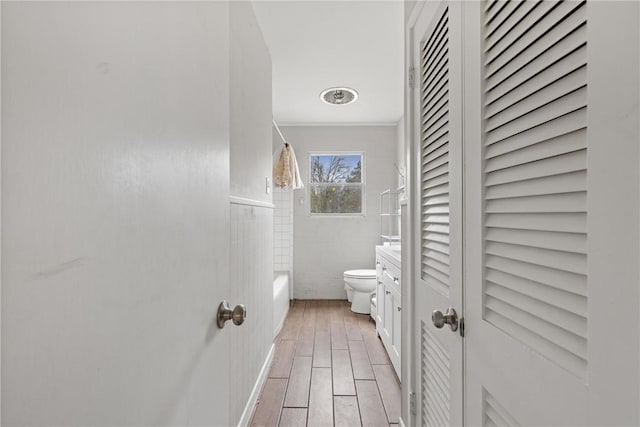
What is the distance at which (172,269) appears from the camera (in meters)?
0.57

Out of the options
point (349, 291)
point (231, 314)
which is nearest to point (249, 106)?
point (231, 314)

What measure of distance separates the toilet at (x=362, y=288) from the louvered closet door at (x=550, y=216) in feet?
9.39

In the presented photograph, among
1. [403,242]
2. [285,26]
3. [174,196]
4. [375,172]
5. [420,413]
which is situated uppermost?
[285,26]

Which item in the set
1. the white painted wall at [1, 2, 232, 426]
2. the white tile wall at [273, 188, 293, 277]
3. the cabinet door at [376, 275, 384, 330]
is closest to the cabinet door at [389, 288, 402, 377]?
the cabinet door at [376, 275, 384, 330]

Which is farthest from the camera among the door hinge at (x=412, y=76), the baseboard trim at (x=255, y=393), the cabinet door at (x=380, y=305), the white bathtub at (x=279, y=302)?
the white bathtub at (x=279, y=302)

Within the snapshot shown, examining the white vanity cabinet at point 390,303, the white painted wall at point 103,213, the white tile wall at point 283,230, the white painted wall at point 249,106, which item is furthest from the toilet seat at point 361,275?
the white painted wall at point 103,213

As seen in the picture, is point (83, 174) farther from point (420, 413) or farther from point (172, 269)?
point (420, 413)

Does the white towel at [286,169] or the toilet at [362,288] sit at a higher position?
the white towel at [286,169]

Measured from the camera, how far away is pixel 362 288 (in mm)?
3783

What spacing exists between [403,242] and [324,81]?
2092 mm

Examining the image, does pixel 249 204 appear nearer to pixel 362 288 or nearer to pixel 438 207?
pixel 438 207

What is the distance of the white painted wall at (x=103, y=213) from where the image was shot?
0.96ft

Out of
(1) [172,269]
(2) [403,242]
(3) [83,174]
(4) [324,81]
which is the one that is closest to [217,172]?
(1) [172,269]

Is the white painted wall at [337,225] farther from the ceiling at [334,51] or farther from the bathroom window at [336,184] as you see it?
the ceiling at [334,51]
